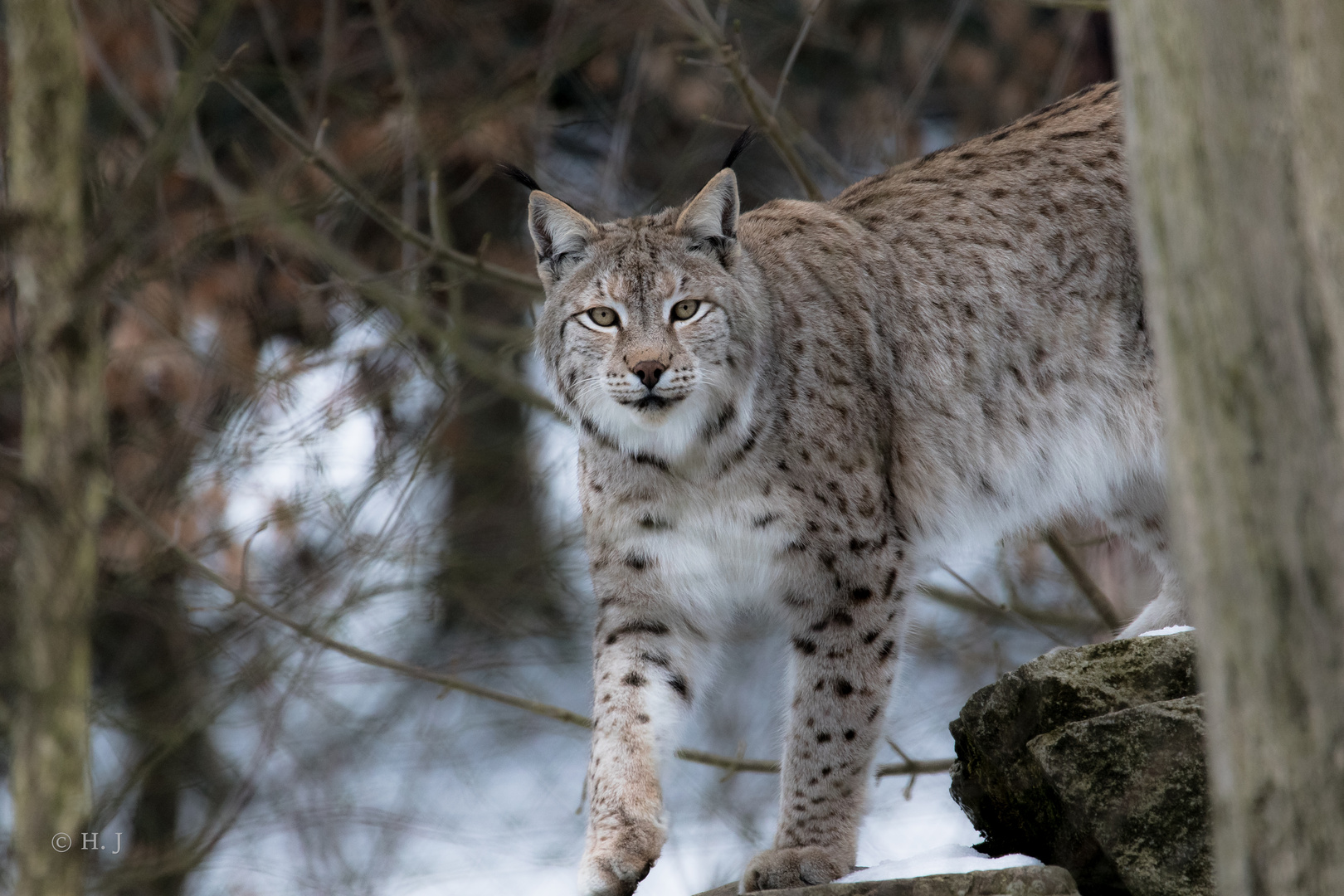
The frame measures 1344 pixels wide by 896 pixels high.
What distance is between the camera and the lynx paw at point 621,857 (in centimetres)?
411

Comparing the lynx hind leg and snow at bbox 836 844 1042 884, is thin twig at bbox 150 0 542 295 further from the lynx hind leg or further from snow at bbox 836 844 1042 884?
snow at bbox 836 844 1042 884

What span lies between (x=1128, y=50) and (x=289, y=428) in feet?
12.1

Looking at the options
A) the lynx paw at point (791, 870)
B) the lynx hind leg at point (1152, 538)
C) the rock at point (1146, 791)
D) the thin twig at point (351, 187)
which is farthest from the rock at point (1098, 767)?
the thin twig at point (351, 187)

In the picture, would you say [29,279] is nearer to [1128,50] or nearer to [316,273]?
[1128,50]

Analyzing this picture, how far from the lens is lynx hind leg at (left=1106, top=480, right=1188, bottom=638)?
17.0ft

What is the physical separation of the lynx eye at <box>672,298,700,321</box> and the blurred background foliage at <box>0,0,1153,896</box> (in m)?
1.00

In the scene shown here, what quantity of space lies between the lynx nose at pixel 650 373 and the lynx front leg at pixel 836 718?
0.89m

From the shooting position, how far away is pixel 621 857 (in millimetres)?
4145

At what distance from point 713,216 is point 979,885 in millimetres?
2327

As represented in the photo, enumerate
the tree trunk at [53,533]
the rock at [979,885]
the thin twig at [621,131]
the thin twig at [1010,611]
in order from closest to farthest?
1. the tree trunk at [53,533]
2. the rock at [979,885]
3. the thin twig at [1010,611]
4. the thin twig at [621,131]

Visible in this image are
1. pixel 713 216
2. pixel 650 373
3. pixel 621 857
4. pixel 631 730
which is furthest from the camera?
pixel 713 216

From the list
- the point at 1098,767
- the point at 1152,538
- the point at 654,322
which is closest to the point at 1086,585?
the point at 1152,538

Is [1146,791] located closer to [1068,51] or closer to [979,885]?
Answer: [979,885]

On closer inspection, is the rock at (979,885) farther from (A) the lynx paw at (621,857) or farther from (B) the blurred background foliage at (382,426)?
(B) the blurred background foliage at (382,426)
